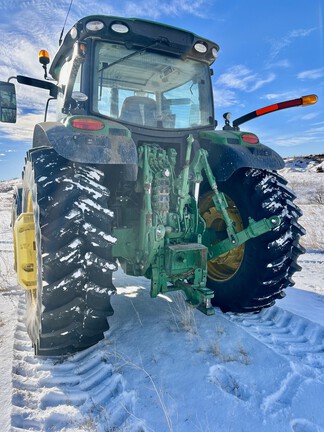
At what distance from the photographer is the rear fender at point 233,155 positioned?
3096 mm

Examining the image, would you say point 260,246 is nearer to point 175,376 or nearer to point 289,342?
point 289,342

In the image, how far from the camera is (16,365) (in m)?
2.39

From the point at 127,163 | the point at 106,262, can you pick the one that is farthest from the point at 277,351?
the point at 127,163

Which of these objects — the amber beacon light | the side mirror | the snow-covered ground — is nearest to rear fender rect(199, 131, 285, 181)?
the amber beacon light

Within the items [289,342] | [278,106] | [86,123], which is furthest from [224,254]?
[86,123]

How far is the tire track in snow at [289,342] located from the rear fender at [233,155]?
4.70 ft

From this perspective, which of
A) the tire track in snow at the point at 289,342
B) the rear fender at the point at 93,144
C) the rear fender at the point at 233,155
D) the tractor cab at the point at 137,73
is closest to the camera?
the tire track in snow at the point at 289,342

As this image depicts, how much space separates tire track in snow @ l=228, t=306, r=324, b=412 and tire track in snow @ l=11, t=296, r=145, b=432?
904mm

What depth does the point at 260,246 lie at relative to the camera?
3090 millimetres

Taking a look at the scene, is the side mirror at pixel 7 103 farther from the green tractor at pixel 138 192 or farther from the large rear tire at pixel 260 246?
the large rear tire at pixel 260 246

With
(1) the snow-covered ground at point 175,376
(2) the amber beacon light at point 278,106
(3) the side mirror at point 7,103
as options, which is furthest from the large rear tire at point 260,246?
(3) the side mirror at point 7,103

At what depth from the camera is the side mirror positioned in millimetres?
3162

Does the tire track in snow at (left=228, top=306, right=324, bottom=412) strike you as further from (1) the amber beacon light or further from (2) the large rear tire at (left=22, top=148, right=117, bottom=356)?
(1) the amber beacon light

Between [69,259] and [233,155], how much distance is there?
177 cm
